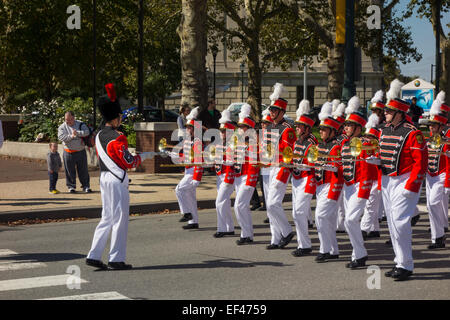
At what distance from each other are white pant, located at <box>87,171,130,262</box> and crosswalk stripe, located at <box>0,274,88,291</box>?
1.86 feet

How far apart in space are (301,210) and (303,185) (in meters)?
0.35

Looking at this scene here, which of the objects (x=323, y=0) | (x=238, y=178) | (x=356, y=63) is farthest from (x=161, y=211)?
(x=323, y=0)

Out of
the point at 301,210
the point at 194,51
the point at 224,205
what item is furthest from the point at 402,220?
the point at 194,51

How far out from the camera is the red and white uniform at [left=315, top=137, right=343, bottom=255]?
29.9 ft

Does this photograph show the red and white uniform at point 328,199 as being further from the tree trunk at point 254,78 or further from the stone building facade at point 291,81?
the stone building facade at point 291,81

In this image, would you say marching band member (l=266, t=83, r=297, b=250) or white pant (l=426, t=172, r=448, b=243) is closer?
marching band member (l=266, t=83, r=297, b=250)

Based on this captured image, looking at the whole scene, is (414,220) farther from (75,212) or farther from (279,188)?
(75,212)

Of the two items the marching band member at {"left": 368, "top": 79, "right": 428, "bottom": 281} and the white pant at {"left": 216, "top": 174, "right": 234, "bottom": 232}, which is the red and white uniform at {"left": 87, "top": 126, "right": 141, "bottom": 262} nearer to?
the white pant at {"left": 216, "top": 174, "right": 234, "bottom": 232}

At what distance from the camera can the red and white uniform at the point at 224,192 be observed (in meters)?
10.9

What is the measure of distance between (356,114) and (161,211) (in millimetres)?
5955

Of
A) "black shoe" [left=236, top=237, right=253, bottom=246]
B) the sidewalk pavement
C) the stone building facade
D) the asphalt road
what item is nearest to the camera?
the asphalt road

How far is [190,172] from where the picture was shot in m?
12.2

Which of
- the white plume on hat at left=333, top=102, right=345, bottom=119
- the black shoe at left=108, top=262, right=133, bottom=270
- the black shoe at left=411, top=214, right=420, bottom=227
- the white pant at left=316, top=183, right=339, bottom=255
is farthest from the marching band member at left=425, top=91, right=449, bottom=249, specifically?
the black shoe at left=108, top=262, right=133, bottom=270
